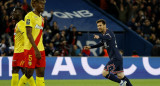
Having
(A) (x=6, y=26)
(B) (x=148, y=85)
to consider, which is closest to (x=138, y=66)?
(B) (x=148, y=85)

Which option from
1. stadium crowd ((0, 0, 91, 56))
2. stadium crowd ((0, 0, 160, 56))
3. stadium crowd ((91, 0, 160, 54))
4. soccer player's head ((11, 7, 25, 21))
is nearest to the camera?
soccer player's head ((11, 7, 25, 21))

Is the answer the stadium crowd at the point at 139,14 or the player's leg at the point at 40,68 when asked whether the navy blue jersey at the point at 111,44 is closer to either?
the player's leg at the point at 40,68

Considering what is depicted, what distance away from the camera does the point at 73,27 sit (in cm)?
1628

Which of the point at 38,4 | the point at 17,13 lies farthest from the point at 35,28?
the point at 17,13

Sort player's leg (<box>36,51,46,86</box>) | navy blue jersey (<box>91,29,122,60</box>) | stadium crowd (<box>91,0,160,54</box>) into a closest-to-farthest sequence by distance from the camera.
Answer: player's leg (<box>36,51,46,86</box>) → navy blue jersey (<box>91,29,122,60</box>) → stadium crowd (<box>91,0,160,54</box>)

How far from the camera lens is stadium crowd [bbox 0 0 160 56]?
1511 centimetres

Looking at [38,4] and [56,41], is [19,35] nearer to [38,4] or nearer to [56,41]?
[38,4]

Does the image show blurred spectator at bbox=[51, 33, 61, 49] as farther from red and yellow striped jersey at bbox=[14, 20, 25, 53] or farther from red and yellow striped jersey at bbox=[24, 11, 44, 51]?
red and yellow striped jersey at bbox=[24, 11, 44, 51]

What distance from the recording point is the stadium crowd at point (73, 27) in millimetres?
15109

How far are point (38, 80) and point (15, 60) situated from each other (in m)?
1.65

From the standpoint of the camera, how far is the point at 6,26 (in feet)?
49.9

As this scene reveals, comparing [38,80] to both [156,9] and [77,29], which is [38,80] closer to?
[77,29]

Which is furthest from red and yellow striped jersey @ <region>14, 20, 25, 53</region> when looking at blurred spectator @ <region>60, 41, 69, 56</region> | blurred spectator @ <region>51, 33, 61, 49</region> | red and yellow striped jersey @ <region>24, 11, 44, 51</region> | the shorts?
blurred spectator @ <region>51, 33, 61, 49</region>

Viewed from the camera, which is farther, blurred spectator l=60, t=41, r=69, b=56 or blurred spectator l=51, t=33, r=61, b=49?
blurred spectator l=51, t=33, r=61, b=49
